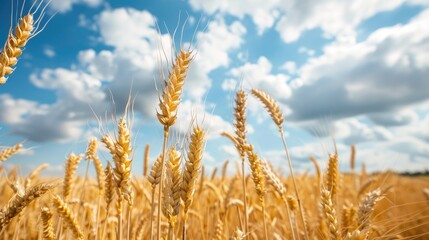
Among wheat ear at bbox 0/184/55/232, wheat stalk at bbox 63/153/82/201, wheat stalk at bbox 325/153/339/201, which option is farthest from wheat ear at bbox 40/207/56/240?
wheat stalk at bbox 325/153/339/201

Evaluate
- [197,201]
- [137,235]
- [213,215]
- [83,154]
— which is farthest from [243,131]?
[197,201]

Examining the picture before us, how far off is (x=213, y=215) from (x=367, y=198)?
1.96 m

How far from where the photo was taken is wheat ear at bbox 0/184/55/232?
175cm

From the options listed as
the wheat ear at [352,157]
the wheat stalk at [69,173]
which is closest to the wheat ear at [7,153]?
the wheat stalk at [69,173]

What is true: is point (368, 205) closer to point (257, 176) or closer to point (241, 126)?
point (257, 176)

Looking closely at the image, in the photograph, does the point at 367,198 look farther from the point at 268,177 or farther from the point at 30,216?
the point at 30,216

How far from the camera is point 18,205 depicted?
5.81 feet

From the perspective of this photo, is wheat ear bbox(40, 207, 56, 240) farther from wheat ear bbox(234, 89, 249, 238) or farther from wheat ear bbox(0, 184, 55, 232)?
wheat ear bbox(234, 89, 249, 238)

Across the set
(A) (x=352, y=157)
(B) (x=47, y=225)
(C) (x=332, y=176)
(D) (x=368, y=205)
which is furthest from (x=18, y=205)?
(A) (x=352, y=157)

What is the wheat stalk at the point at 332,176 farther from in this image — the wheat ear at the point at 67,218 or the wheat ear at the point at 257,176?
the wheat ear at the point at 67,218

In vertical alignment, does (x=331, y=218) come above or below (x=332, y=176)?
below

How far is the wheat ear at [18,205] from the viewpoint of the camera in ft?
5.73

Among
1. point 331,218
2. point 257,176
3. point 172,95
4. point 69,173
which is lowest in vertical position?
point 331,218

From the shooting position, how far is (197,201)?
4.41 meters
